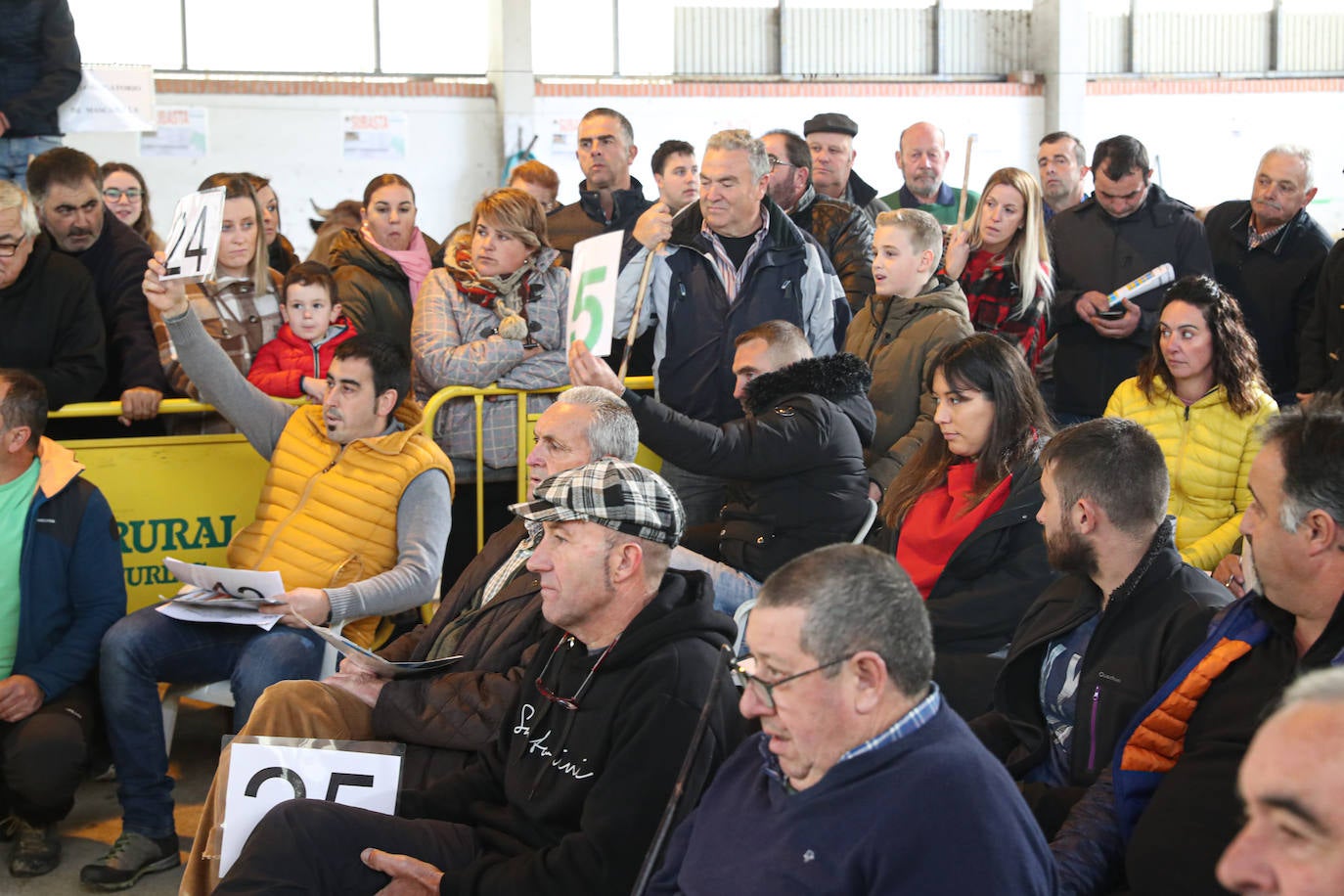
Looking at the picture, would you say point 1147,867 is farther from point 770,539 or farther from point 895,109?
point 895,109

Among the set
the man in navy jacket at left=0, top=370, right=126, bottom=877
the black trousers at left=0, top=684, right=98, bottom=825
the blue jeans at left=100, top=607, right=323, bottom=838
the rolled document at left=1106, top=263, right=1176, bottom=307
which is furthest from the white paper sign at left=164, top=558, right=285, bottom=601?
the rolled document at left=1106, top=263, right=1176, bottom=307

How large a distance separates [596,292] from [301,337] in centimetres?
177

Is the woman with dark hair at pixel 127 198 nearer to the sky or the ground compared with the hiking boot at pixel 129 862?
nearer to the sky

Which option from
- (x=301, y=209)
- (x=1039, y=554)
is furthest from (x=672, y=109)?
(x=1039, y=554)

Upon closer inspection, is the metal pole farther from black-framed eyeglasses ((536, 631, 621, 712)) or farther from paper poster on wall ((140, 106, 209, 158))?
black-framed eyeglasses ((536, 631, 621, 712))

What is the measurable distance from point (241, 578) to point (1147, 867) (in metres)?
2.83

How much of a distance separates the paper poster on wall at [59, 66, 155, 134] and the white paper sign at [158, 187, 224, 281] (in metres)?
1.99

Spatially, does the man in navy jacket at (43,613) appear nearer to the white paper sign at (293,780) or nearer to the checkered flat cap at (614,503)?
the white paper sign at (293,780)

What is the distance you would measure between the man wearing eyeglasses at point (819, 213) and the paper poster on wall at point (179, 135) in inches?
315

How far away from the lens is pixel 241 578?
4230mm

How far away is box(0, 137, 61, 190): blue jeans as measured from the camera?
20.7 ft

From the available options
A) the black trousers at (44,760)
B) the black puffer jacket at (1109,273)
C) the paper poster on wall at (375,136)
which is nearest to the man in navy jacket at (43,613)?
the black trousers at (44,760)

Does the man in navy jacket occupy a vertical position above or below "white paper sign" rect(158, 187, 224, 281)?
below

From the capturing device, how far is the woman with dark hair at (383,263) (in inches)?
239
